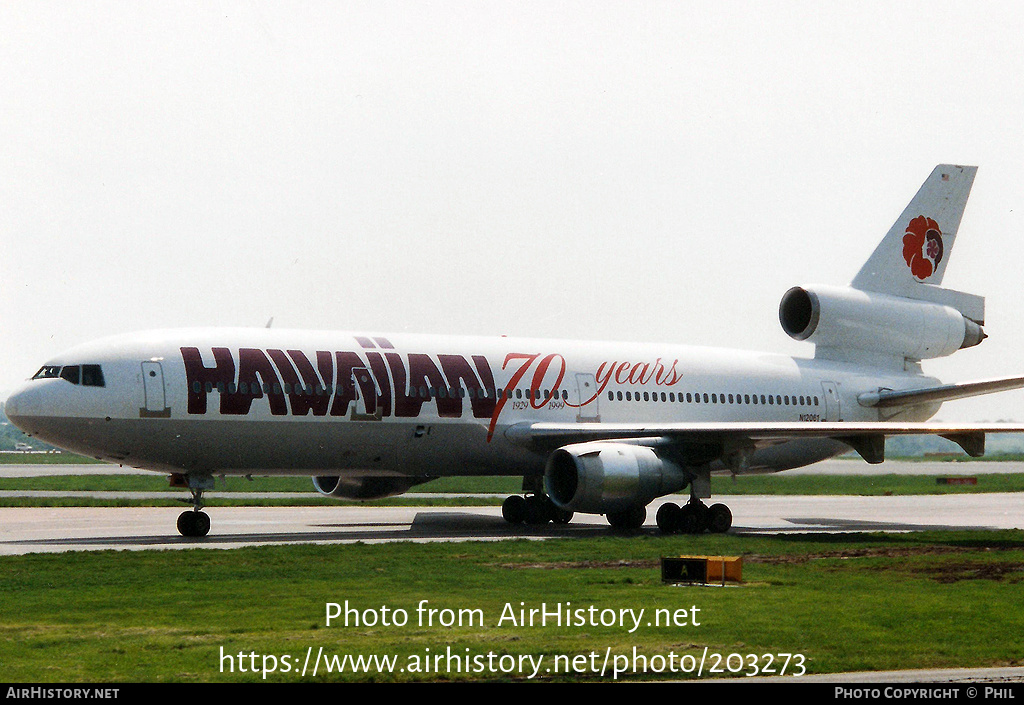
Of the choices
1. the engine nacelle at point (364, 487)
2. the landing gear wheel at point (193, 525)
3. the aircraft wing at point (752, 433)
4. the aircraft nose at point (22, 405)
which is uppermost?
the aircraft nose at point (22, 405)

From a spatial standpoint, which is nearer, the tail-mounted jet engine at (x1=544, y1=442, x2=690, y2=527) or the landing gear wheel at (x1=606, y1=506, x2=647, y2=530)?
the tail-mounted jet engine at (x1=544, y1=442, x2=690, y2=527)

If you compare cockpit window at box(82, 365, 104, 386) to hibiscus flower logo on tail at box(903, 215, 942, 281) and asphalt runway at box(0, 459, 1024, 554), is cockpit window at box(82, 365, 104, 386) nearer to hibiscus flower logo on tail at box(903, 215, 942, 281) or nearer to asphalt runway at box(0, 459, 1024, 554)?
asphalt runway at box(0, 459, 1024, 554)

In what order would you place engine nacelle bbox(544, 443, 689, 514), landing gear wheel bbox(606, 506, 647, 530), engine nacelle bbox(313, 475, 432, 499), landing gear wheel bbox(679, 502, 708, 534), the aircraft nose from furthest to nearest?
1. engine nacelle bbox(313, 475, 432, 499)
2. landing gear wheel bbox(606, 506, 647, 530)
3. landing gear wheel bbox(679, 502, 708, 534)
4. engine nacelle bbox(544, 443, 689, 514)
5. the aircraft nose

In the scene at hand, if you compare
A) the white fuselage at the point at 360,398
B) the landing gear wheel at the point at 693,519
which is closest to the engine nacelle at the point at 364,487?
the white fuselage at the point at 360,398

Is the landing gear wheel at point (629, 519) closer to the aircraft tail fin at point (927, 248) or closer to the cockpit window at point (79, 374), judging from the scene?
the cockpit window at point (79, 374)

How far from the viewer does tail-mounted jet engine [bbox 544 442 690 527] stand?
26172 millimetres

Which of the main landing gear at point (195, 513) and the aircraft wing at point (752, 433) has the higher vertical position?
the aircraft wing at point (752, 433)

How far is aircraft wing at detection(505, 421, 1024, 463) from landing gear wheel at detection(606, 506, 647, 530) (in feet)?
5.11

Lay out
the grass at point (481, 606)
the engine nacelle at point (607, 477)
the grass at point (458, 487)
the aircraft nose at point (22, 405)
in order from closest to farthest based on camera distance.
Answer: the grass at point (481, 606) → the aircraft nose at point (22, 405) → the engine nacelle at point (607, 477) → the grass at point (458, 487)

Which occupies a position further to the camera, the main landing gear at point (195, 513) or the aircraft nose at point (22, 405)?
the main landing gear at point (195, 513)

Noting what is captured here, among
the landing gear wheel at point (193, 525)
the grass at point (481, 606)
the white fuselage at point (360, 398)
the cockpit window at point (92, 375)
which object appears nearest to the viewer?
the grass at point (481, 606)

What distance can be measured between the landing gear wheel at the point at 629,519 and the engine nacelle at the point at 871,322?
10.3 meters

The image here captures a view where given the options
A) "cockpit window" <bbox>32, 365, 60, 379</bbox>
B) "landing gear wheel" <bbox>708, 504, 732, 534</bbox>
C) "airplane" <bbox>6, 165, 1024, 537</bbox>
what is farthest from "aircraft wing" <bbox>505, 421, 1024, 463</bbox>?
"cockpit window" <bbox>32, 365, 60, 379</bbox>

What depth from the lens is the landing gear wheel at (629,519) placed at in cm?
2795
